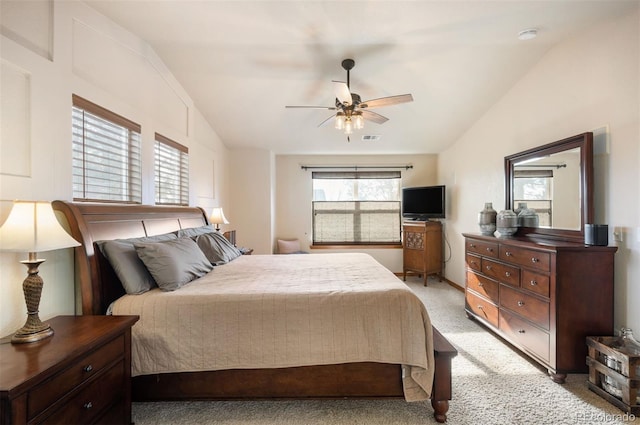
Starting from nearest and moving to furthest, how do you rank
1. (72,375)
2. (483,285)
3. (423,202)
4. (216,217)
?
(72,375) → (483,285) → (216,217) → (423,202)

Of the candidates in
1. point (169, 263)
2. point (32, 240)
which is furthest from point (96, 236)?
point (32, 240)

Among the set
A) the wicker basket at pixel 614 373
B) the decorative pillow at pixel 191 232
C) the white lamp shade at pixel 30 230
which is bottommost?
the wicker basket at pixel 614 373

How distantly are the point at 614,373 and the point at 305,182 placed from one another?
4.71 metres

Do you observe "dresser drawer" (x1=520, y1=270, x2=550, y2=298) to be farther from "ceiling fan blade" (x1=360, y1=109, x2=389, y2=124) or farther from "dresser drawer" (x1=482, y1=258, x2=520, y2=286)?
"ceiling fan blade" (x1=360, y1=109, x2=389, y2=124)

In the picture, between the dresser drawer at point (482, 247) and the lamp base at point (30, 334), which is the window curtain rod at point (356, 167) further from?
the lamp base at point (30, 334)

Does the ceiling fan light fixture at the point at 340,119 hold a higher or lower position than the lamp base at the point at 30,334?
higher

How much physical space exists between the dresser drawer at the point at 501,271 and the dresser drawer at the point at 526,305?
82mm

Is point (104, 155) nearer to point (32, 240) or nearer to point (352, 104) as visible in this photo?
point (32, 240)

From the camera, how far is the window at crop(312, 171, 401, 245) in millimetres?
5668

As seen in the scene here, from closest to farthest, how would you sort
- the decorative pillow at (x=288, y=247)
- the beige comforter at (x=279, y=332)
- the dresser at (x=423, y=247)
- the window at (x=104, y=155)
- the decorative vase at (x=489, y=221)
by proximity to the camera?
the beige comforter at (x=279, y=332), the window at (x=104, y=155), the decorative vase at (x=489, y=221), the dresser at (x=423, y=247), the decorative pillow at (x=288, y=247)

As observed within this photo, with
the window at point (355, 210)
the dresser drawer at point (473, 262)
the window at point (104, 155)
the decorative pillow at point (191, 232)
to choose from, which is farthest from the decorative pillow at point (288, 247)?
the dresser drawer at point (473, 262)

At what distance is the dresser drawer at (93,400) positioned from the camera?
119cm

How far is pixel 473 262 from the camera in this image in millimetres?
3262

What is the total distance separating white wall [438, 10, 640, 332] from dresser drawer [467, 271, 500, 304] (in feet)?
2.86
